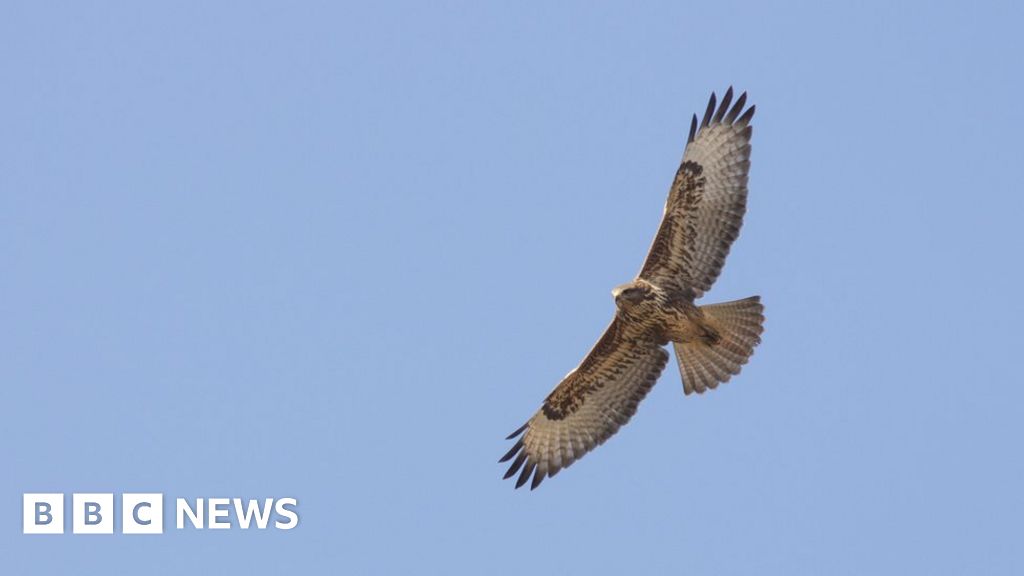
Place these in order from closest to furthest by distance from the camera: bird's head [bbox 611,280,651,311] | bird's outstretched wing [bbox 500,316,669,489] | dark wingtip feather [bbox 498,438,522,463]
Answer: bird's head [bbox 611,280,651,311] → bird's outstretched wing [bbox 500,316,669,489] → dark wingtip feather [bbox 498,438,522,463]

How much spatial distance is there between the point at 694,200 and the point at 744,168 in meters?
0.50

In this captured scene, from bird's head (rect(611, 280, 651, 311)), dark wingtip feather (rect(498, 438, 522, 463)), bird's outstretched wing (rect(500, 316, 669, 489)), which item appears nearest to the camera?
bird's head (rect(611, 280, 651, 311))

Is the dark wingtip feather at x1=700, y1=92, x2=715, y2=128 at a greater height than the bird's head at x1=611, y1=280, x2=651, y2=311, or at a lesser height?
greater

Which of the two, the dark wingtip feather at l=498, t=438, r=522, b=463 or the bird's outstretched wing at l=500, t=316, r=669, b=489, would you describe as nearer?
the bird's outstretched wing at l=500, t=316, r=669, b=489

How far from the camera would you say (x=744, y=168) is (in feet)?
55.4

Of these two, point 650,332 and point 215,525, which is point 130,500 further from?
point 650,332

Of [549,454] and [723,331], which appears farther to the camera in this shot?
[549,454]

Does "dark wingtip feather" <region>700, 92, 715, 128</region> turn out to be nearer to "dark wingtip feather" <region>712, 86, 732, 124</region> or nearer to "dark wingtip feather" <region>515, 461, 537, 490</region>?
"dark wingtip feather" <region>712, 86, 732, 124</region>

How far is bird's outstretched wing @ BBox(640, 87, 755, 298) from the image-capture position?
16766 mm

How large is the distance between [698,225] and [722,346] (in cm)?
101

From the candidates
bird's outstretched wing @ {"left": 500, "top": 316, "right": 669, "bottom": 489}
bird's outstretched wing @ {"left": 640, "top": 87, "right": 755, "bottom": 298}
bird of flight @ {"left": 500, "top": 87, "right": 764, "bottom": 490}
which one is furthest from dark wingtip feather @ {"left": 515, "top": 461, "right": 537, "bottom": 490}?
bird's outstretched wing @ {"left": 640, "top": 87, "right": 755, "bottom": 298}

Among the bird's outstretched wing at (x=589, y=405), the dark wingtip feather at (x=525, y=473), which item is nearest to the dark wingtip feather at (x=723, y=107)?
the bird's outstretched wing at (x=589, y=405)

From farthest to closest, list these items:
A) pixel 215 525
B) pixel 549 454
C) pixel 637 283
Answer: pixel 215 525 → pixel 549 454 → pixel 637 283

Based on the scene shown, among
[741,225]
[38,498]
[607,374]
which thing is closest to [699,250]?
[741,225]
